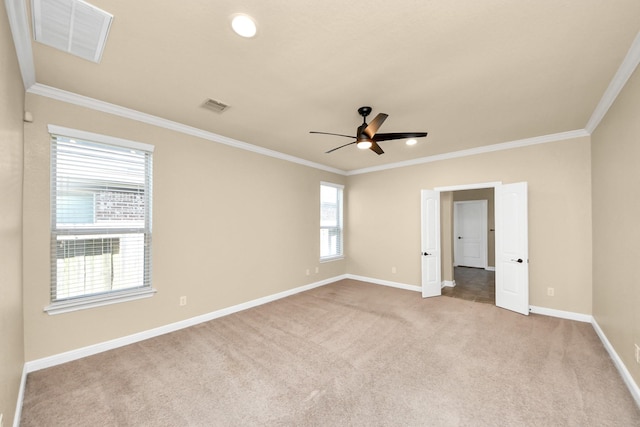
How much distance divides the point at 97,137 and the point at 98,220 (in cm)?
91

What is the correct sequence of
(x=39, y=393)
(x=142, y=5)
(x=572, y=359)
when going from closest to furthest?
(x=142, y=5) → (x=39, y=393) → (x=572, y=359)

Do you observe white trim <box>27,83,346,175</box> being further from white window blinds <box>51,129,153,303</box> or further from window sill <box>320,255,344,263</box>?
window sill <box>320,255,344,263</box>

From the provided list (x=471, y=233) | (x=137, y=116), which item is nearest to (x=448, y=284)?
(x=471, y=233)

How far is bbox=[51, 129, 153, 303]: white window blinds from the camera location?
2.58 metres

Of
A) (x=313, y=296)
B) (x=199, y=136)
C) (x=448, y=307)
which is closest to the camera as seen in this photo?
(x=199, y=136)

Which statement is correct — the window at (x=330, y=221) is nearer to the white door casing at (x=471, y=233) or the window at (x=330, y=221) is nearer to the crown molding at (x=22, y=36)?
the white door casing at (x=471, y=233)

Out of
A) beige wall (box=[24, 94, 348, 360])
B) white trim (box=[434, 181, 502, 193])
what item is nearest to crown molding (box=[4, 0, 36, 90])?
beige wall (box=[24, 94, 348, 360])

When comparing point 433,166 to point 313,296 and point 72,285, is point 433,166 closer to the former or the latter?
point 313,296

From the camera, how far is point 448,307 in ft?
13.9

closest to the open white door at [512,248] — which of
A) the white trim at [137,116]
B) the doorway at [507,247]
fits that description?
the doorway at [507,247]

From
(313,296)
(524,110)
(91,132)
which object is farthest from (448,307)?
(91,132)

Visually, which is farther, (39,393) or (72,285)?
(72,285)

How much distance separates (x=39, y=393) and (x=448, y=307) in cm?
495

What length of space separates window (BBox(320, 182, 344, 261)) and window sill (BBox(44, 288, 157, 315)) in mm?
3442
